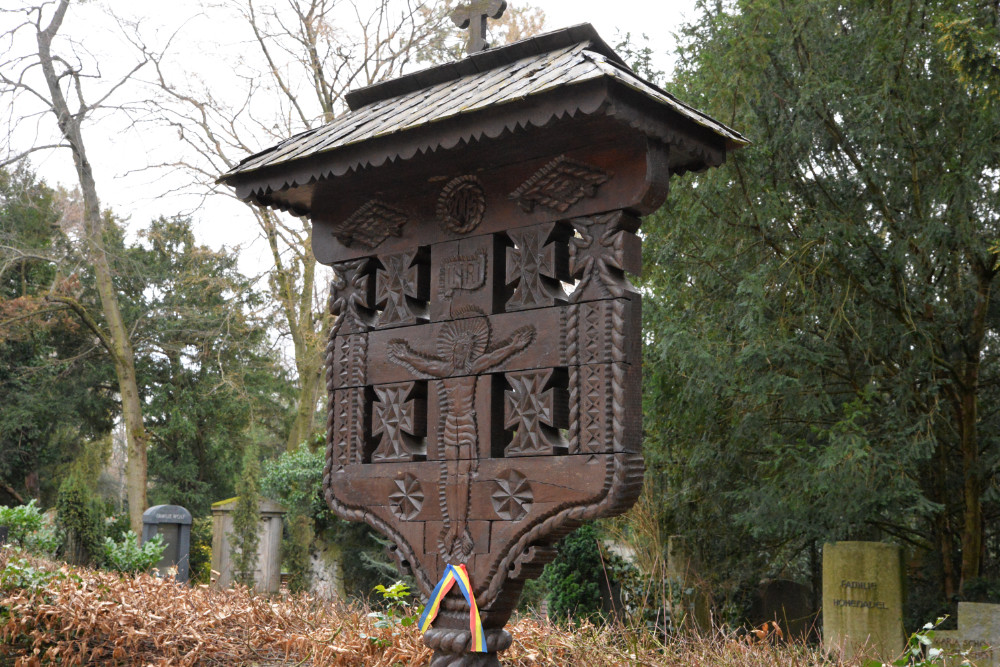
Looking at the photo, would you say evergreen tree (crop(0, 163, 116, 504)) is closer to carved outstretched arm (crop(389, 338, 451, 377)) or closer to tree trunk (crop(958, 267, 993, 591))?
tree trunk (crop(958, 267, 993, 591))

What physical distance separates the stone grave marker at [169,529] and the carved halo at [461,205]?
359 inches

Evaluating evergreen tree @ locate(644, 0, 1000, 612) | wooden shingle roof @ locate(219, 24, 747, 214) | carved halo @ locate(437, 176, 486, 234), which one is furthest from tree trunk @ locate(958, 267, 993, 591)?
carved halo @ locate(437, 176, 486, 234)

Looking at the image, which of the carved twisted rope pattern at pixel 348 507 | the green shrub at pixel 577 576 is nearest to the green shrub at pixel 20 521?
the green shrub at pixel 577 576

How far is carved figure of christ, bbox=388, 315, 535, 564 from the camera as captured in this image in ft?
12.0

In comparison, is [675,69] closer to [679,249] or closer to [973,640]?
[679,249]

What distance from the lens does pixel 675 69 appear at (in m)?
10.7

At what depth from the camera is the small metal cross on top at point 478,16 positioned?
4.25 m

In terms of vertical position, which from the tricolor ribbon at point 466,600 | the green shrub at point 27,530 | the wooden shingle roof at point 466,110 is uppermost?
the wooden shingle roof at point 466,110

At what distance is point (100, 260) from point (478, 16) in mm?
14224

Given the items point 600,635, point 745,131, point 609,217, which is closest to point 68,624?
point 600,635

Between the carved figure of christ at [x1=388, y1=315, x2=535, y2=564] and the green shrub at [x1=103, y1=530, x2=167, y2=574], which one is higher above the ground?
the carved figure of christ at [x1=388, y1=315, x2=535, y2=564]

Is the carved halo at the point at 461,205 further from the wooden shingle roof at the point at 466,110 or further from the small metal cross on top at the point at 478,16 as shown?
the small metal cross on top at the point at 478,16

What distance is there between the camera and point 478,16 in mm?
4281

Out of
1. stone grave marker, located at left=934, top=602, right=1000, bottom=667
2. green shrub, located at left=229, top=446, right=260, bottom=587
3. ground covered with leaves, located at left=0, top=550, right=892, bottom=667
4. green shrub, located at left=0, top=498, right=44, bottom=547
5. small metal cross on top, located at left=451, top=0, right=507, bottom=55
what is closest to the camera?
small metal cross on top, located at left=451, top=0, right=507, bottom=55
